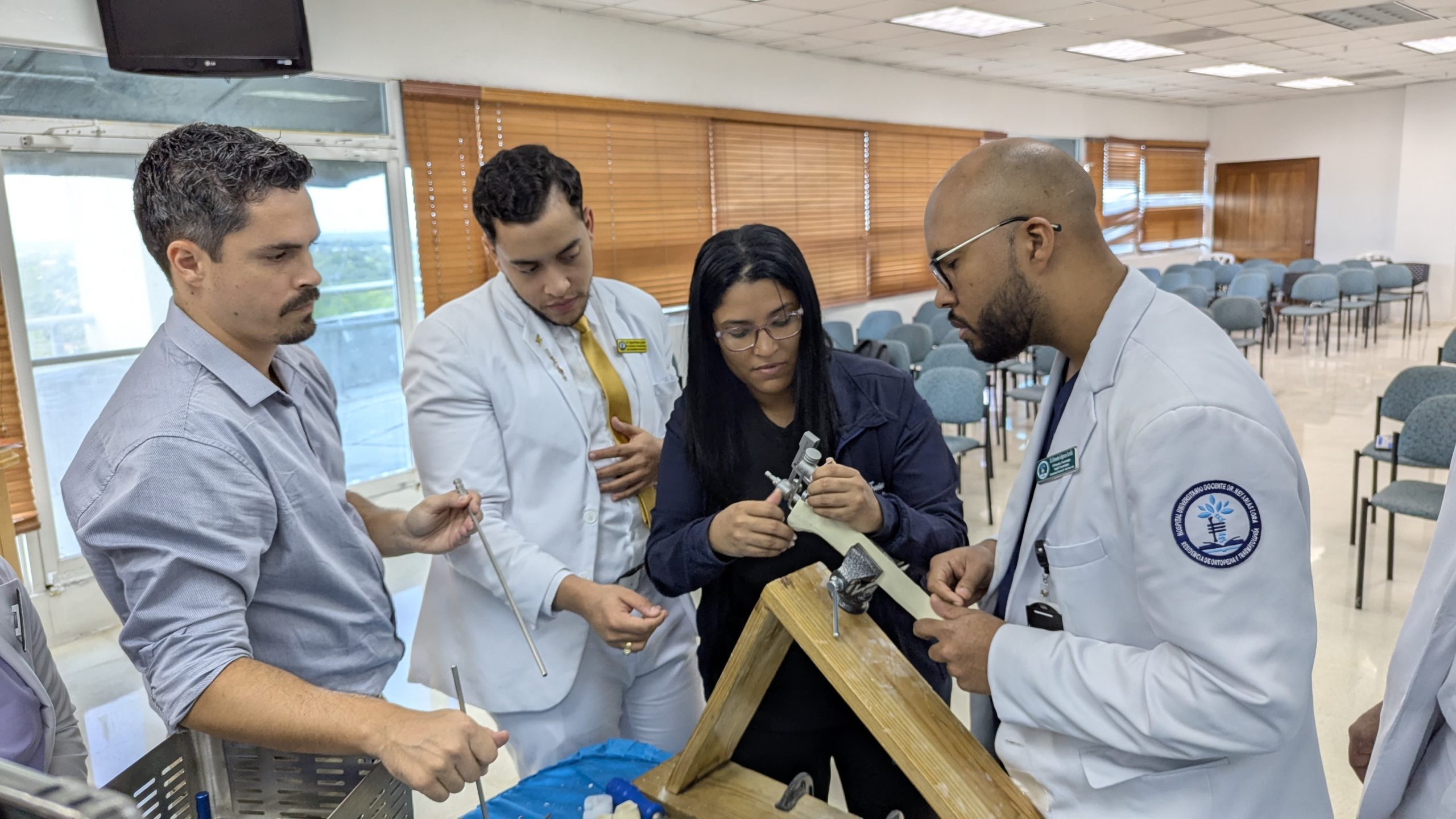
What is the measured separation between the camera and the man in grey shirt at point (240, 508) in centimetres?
107

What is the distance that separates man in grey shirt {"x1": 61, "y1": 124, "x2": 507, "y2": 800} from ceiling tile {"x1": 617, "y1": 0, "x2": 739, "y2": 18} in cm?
481

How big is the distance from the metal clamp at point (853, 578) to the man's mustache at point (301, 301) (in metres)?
0.85

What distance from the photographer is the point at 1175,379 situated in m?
1.02

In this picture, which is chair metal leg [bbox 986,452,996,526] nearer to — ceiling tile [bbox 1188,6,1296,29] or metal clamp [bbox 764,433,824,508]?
metal clamp [bbox 764,433,824,508]

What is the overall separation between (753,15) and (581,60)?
3.93 ft

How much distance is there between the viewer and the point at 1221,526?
953mm

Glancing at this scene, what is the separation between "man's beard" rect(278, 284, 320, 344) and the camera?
4.35 feet

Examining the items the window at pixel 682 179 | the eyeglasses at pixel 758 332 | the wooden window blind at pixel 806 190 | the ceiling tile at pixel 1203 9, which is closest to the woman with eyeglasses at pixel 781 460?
the eyeglasses at pixel 758 332

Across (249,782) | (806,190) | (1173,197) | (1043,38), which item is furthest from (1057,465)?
(1173,197)

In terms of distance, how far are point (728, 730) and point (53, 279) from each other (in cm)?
415

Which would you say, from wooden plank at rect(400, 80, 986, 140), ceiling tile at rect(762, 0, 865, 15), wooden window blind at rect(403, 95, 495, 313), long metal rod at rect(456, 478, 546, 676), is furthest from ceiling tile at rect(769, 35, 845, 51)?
long metal rod at rect(456, 478, 546, 676)

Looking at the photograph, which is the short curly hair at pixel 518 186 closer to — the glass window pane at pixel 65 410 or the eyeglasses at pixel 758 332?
the eyeglasses at pixel 758 332

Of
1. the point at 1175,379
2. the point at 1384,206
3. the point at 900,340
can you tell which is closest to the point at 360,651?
the point at 1175,379

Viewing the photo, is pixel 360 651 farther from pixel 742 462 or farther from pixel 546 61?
pixel 546 61
